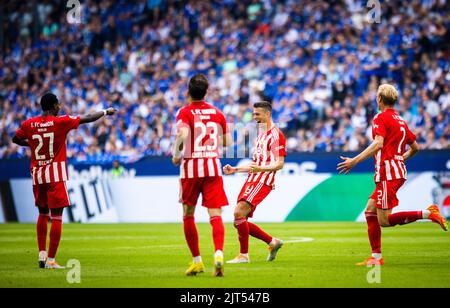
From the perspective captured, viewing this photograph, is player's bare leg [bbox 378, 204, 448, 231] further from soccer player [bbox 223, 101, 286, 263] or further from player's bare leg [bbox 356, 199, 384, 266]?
soccer player [bbox 223, 101, 286, 263]

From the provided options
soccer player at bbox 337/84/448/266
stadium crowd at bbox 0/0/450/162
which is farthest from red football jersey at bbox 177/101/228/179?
stadium crowd at bbox 0/0/450/162

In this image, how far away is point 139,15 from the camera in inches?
1275

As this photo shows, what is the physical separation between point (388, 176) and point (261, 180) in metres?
1.97

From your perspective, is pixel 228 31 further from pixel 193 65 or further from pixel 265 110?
pixel 265 110

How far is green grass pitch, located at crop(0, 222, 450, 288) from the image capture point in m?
9.16

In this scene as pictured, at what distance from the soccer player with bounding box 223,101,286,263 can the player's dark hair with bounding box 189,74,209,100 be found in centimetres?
220

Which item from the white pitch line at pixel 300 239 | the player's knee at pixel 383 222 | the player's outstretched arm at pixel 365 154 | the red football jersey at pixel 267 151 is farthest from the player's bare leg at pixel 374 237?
the white pitch line at pixel 300 239

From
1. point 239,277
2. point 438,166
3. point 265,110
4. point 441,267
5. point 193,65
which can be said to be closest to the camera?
point 239,277

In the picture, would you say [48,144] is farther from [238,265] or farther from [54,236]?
[238,265]

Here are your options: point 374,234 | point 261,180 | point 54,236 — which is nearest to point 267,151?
point 261,180

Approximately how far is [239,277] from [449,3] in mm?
19567

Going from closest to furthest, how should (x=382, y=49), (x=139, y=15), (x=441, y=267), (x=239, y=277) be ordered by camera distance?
(x=239, y=277), (x=441, y=267), (x=382, y=49), (x=139, y=15)

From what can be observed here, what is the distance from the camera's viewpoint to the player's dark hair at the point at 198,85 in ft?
31.1

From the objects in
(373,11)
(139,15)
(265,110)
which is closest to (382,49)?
(373,11)
